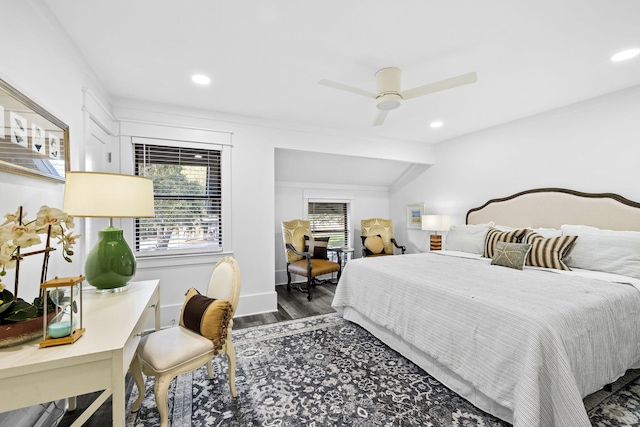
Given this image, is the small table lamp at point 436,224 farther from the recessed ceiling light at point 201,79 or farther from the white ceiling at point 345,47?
the recessed ceiling light at point 201,79

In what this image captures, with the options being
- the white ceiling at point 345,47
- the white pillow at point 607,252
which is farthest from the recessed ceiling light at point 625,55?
the white pillow at point 607,252

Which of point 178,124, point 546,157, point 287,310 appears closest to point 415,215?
point 546,157

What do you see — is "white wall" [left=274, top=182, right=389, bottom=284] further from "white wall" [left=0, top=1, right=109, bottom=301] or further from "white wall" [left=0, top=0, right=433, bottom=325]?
"white wall" [left=0, top=1, right=109, bottom=301]

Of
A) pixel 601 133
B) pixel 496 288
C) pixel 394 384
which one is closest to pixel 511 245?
pixel 496 288

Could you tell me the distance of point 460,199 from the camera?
440 cm

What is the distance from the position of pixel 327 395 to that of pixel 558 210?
337cm

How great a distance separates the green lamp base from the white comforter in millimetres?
2073

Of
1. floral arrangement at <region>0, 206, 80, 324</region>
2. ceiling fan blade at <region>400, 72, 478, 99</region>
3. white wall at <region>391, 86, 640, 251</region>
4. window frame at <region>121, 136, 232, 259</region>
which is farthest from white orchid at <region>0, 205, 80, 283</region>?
white wall at <region>391, 86, 640, 251</region>

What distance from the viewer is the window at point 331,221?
5.23 m

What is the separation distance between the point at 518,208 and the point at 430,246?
148cm

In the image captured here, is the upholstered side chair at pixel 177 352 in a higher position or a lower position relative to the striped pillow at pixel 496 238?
lower

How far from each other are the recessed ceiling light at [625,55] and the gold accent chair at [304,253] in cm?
359

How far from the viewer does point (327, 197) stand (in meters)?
5.25

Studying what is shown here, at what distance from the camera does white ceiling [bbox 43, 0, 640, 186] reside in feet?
5.39
